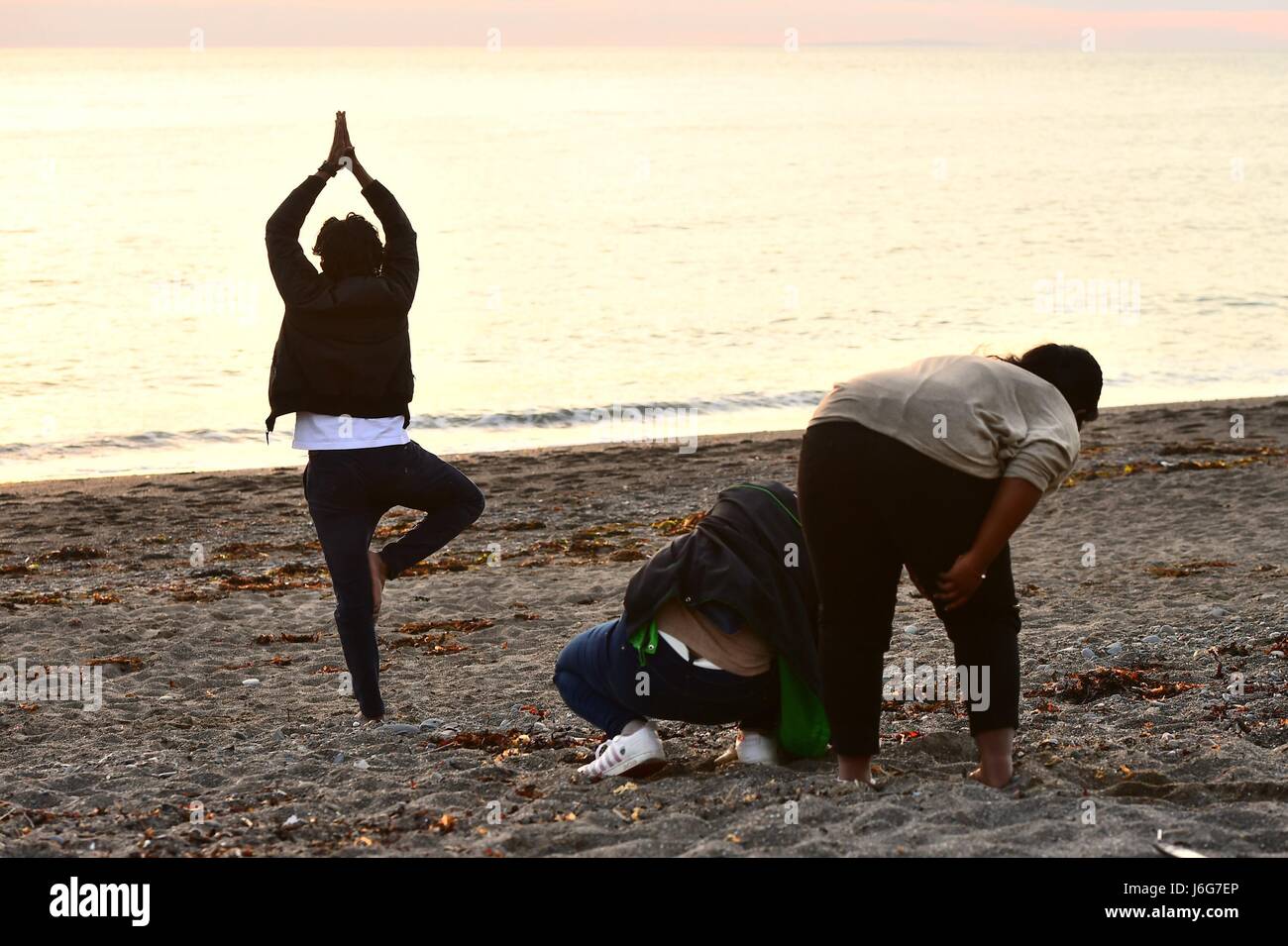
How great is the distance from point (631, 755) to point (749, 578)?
0.66m

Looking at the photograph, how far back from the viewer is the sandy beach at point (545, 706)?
3.66 metres

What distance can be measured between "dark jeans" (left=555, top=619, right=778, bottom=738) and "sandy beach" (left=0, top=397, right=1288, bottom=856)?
0.62ft

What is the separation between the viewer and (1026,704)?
5.07 m

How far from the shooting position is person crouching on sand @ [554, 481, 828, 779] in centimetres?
389

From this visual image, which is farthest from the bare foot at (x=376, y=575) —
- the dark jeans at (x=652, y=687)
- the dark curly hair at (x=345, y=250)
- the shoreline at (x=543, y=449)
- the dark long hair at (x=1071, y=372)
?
the shoreline at (x=543, y=449)

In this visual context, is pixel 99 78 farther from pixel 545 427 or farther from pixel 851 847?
pixel 851 847

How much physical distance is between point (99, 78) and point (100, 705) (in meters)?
142

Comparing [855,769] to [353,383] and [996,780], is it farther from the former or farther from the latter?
[353,383]

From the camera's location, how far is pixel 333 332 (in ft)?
14.9

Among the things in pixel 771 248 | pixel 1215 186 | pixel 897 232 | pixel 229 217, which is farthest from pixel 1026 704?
pixel 1215 186

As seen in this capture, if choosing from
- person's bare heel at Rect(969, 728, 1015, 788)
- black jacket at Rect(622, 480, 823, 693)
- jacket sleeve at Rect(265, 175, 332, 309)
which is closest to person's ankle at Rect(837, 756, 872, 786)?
black jacket at Rect(622, 480, 823, 693)

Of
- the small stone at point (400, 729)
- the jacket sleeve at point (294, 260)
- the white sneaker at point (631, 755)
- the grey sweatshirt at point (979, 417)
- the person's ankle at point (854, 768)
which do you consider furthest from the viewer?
the small stone at point (400, 729)

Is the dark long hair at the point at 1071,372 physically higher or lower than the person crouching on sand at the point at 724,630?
higher

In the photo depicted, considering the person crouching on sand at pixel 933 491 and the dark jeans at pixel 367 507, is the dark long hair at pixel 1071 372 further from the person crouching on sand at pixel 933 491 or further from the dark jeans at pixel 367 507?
the dark jeans at pixel 367 507
